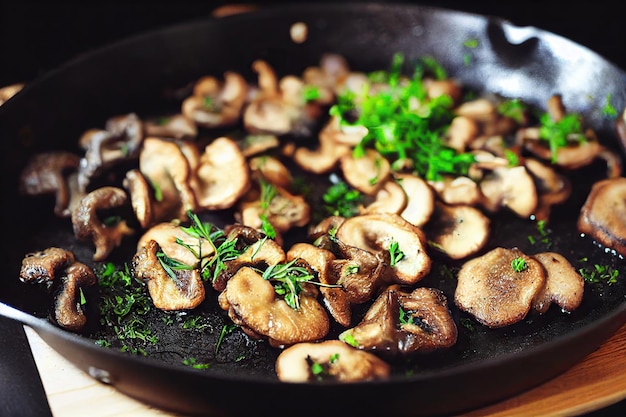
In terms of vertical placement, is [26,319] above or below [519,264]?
above

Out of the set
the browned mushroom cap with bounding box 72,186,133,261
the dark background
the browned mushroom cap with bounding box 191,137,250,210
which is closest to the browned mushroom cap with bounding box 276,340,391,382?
the browned mushroom cap with bounding box 191,137,250,210

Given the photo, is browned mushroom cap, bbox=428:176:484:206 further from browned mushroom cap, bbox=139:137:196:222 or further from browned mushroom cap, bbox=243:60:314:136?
browned mushroom cap, bbox=139:137:196:222

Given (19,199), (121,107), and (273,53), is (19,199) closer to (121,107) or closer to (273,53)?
(121,107)

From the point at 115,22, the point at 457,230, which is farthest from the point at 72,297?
the point at 115,22

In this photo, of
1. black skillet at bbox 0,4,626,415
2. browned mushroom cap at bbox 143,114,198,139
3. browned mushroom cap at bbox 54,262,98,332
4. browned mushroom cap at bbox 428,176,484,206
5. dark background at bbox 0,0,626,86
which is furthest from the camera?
dark background at bbox 0,0,626,86

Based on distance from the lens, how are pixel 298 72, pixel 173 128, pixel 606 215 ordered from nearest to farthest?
pixel 606 215, pixel 173 128, pixel 298 72

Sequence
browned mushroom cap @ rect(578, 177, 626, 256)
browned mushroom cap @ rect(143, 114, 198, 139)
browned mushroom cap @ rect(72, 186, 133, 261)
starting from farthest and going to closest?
browned mushroom cap @ rect(143, 114, 198, 139), browned mushroom cap @ rect(578, 177, 626, 256), browned mushroom cap @ rect(72, 186, 133, 261)

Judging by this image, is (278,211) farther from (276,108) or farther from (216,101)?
(216,101)
